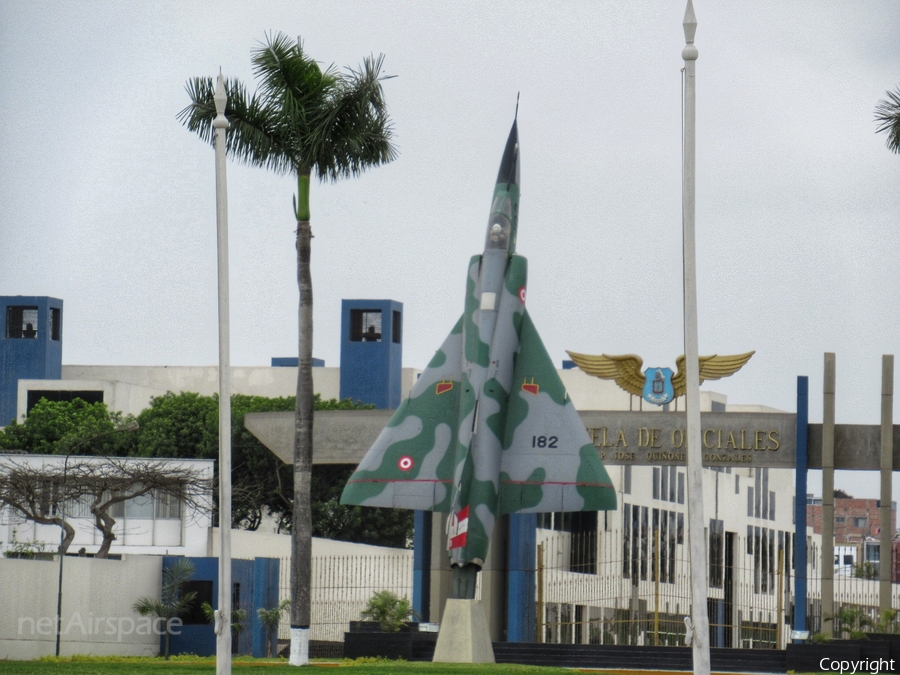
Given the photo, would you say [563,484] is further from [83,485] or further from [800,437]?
[83,485]

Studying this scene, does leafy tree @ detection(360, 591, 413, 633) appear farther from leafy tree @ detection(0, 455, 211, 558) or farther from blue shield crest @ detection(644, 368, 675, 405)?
blue shield crest @ detection(644, 368, 675, 405)

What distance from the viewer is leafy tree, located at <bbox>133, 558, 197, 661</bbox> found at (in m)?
34.3

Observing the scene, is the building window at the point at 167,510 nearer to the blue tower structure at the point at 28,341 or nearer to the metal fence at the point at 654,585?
the metal fence at the point at 654,585

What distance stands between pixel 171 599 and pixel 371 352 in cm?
4245

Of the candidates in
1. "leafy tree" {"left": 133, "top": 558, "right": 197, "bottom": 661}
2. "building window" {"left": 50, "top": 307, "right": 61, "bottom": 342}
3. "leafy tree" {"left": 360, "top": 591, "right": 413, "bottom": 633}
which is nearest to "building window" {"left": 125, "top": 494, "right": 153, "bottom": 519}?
"leafy tree" {"left": 133, "top": 558, "right": 197, "bottom": 661}

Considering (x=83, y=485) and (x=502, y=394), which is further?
(x=83, y=485)

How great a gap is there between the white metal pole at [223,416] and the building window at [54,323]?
63.7 metres

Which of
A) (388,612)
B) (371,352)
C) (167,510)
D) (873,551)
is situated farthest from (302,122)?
(873,551)

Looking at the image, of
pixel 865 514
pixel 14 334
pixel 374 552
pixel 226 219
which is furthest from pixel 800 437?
pixel 865 514

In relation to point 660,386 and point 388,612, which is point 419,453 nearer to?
point 388,612

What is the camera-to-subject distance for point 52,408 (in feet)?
222

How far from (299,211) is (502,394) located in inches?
236

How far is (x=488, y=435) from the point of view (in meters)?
30.1

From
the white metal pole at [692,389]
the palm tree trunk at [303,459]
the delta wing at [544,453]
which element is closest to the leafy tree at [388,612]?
the palm tree trunk at [303,459]
